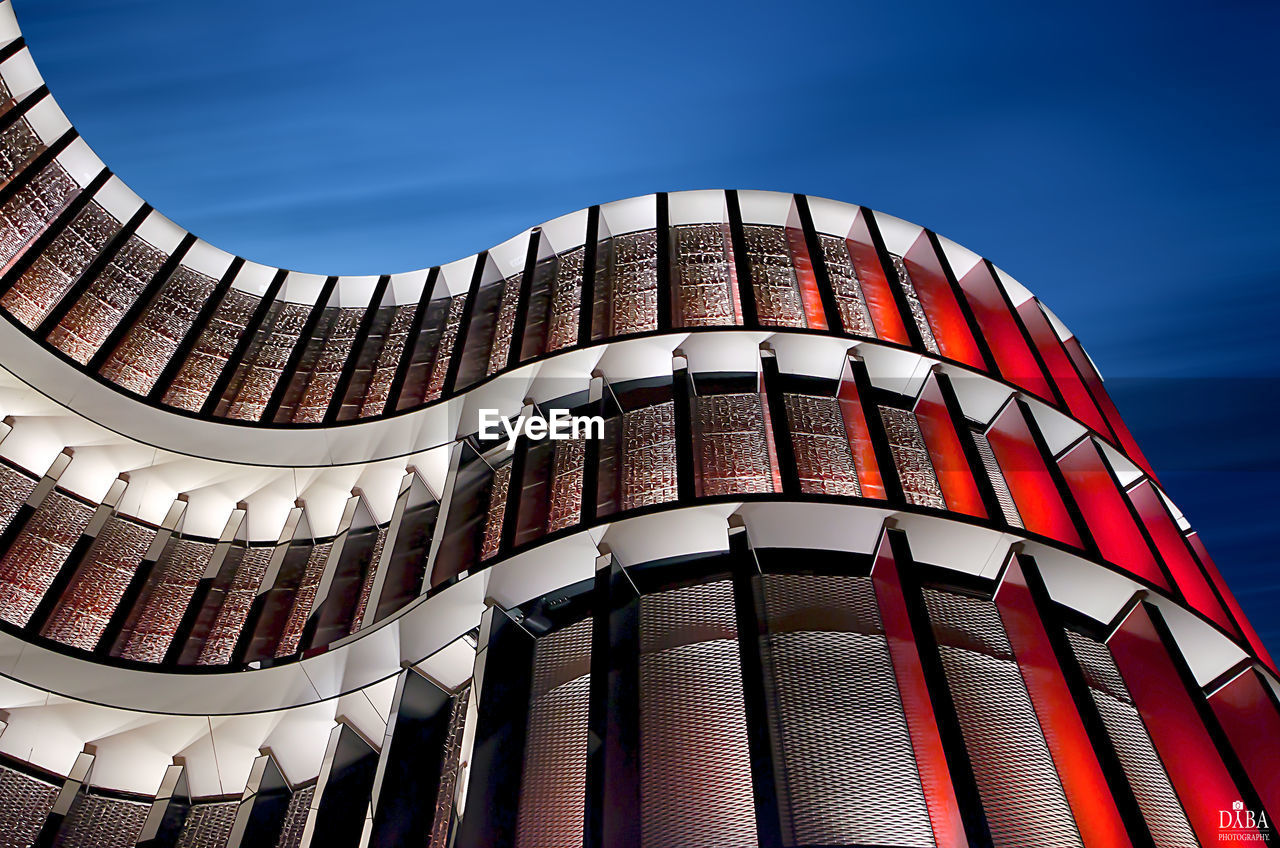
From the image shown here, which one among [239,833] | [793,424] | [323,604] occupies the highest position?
[793,424]

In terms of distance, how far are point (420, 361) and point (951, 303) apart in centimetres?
869

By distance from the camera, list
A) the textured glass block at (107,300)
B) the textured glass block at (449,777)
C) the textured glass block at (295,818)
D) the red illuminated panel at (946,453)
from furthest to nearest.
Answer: the textured glass block at (107,300) → the textured glass block at (295,818) → the red illuminated panel at (946,453) → the textured glass block at (449,777)

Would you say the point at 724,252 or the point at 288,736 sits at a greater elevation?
the point at 724,252

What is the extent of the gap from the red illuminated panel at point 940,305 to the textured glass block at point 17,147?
1469 cm

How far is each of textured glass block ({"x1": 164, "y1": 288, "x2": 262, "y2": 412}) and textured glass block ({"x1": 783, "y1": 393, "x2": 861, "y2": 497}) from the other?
31.7 feet

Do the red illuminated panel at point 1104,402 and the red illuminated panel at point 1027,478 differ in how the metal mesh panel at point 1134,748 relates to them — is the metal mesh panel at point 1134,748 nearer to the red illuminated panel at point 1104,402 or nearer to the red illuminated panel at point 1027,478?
the red illuminated panel at point 1027,478

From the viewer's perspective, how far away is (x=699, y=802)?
7656 millimetres

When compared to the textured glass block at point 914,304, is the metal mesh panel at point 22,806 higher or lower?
lower

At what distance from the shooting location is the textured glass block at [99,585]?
12008 millimetres

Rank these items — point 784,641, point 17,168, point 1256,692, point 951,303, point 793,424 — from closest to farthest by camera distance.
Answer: point 784,641 → point 1256,692 → point 793,424 → point 951,303 → point 17,168

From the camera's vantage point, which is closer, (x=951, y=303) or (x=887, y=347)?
(x=887, y=347)

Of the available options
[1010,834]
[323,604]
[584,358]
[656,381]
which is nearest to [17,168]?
[323,604]

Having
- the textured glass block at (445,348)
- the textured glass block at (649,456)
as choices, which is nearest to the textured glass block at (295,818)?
the textured glass block at (649,456)

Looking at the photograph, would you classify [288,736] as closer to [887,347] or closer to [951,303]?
[887,347]
